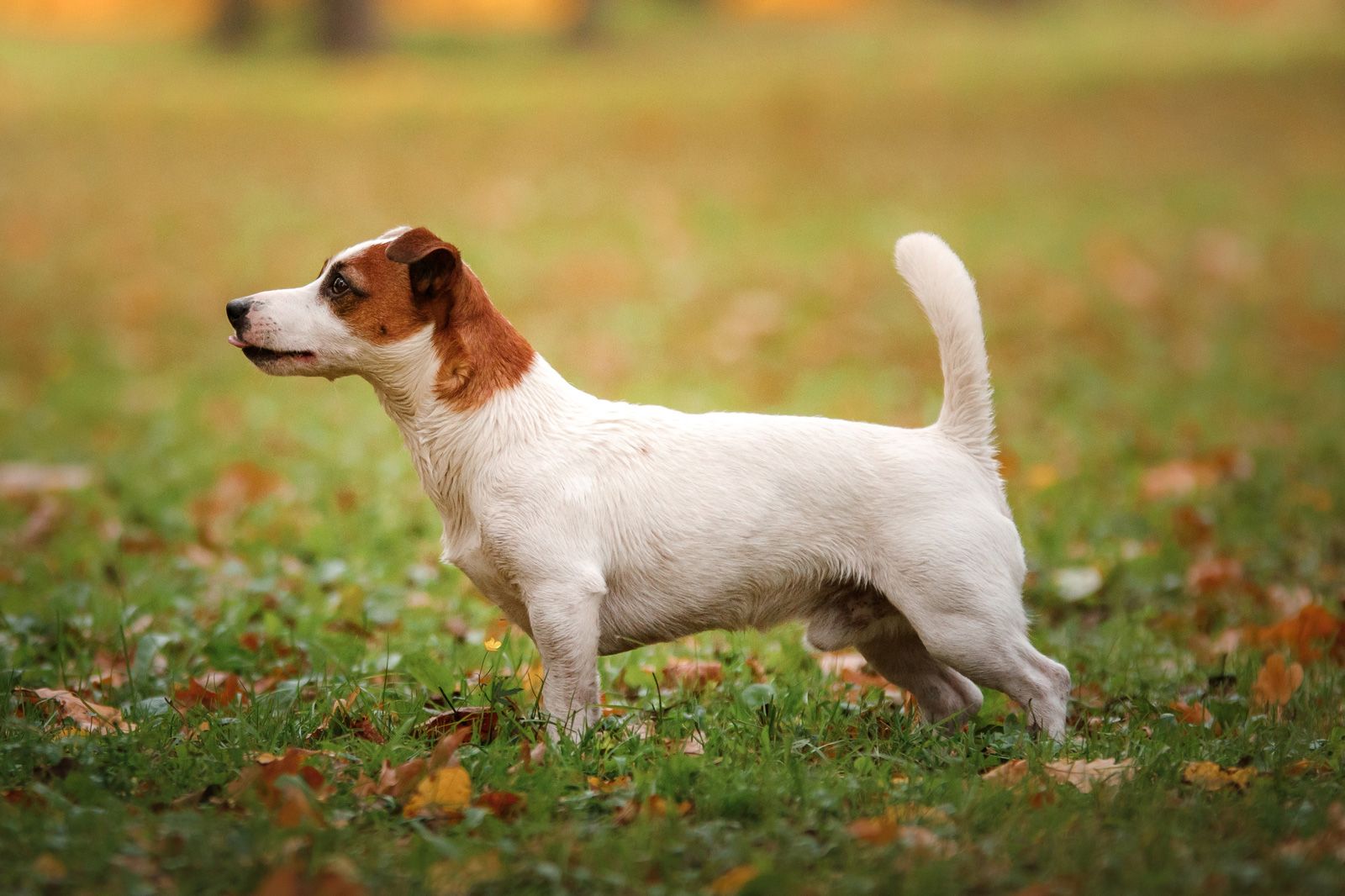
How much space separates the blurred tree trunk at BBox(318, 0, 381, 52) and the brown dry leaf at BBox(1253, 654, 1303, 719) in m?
16.3

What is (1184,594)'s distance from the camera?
213 inches

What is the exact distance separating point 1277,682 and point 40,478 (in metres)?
6.02

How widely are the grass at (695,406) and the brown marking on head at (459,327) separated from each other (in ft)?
2.91

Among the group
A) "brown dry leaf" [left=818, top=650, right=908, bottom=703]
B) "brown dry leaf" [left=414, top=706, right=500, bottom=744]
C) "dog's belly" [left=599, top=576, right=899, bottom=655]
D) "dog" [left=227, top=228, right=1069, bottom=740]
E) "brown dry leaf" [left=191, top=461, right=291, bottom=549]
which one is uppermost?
"dog" [left=227, top=228, right=1069, bottom=740]

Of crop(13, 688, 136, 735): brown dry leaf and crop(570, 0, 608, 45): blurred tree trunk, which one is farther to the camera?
crop(570, 0, 608, 45): blurred tree trunk

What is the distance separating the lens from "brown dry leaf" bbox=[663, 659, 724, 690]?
14.0 ft

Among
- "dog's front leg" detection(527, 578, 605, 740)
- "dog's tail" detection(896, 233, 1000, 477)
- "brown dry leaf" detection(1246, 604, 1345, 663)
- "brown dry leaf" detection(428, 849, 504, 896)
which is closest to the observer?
"brown dry leaf" detection(428, 849, 504, 896)

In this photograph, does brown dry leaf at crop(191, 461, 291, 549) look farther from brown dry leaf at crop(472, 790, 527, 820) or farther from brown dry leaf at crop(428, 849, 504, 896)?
brown dry leaf at crop(428, 849, 504, 896)

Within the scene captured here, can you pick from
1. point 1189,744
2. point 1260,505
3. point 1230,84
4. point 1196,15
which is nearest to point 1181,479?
point 1260,505

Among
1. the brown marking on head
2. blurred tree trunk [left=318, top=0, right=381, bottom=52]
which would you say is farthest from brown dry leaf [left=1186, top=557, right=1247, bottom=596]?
blurred tree trunk [left=318, top=0, right=381, bottom=52]

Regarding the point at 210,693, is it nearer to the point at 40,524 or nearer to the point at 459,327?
the point at 459,327

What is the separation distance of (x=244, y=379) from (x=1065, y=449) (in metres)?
5.58

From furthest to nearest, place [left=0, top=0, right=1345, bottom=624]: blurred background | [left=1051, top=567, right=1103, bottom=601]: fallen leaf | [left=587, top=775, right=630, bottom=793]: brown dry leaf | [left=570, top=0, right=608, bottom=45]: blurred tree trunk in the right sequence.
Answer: [left=570, top=0, right=608, bottom=45]: blurred tree trunk, [left=0, top=0, right=1345, bottom=624]: blurred background, [left=1051, top=567, right=1103, bottom=601]: fallen leaf, [left=587, top=775, right=630, bottom=793]: brown dry leaf

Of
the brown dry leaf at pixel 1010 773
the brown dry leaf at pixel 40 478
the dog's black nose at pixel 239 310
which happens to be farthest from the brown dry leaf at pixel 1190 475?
the brown dry leaf at pixel 40 478
